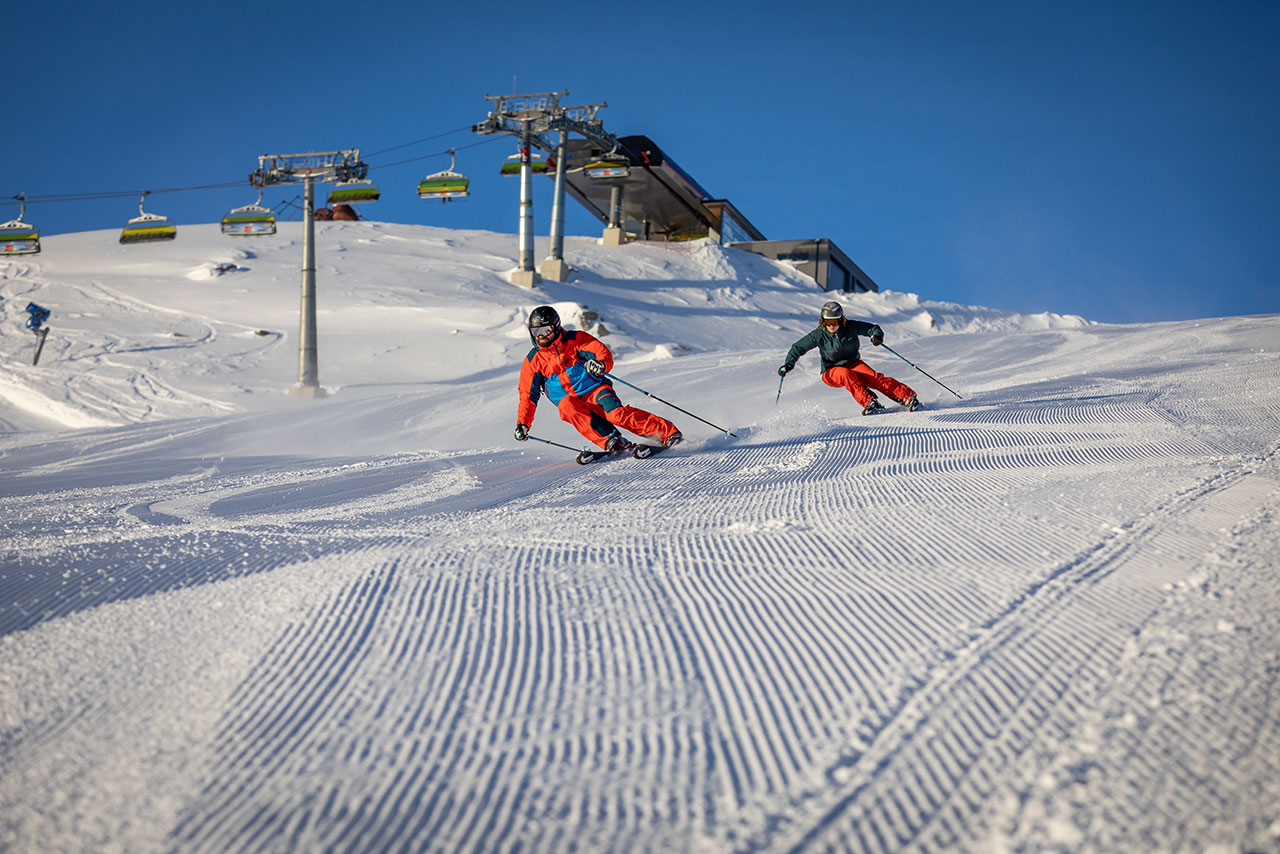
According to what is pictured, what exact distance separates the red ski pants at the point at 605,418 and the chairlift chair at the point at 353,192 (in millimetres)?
12013

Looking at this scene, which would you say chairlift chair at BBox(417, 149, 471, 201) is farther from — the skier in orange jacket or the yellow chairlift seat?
the skier in orange jacket

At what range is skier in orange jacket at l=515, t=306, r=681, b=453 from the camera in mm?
7055

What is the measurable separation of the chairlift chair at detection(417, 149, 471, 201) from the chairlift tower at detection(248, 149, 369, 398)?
475 cm

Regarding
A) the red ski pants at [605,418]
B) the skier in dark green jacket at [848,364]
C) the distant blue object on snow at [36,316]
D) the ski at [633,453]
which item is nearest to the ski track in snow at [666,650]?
the ski at [633,453]

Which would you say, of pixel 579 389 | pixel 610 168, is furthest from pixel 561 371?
pixel 610 168

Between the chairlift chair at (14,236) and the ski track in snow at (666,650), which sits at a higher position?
the chairlift chair at (14,236)

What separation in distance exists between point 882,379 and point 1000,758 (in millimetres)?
7277

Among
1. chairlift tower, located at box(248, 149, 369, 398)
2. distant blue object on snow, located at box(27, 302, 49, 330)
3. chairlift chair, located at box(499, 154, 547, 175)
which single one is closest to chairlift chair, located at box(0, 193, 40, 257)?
A: distant blue object on snow, located at box(27, 302, 49, 330)

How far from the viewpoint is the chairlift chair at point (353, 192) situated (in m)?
17.2

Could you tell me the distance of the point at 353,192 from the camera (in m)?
17.3

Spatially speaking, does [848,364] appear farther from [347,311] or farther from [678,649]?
[347,311]

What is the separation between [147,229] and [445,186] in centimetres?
702

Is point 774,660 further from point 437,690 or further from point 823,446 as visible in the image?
point 823,446

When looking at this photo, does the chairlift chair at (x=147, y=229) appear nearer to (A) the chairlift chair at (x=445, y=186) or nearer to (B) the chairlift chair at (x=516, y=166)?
(A) the chairlift chair at (x=445, y=186)
